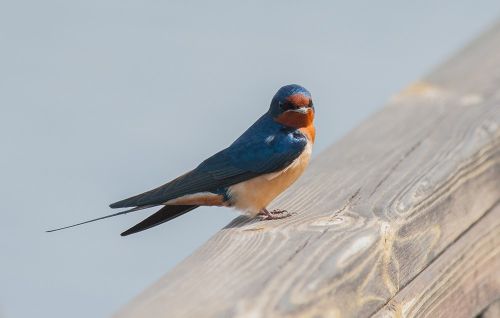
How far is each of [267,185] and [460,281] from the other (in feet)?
2.49

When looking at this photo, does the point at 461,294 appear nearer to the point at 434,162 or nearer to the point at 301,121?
the point at 434,162

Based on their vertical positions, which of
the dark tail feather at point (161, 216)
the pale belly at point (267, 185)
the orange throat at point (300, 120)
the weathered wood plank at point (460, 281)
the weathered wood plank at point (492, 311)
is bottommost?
the weathered wood plank at point (492, 311)

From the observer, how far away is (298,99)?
3.22m

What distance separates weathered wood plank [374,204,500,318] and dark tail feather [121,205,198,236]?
0.87 m

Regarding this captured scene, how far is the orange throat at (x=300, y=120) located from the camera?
328cm

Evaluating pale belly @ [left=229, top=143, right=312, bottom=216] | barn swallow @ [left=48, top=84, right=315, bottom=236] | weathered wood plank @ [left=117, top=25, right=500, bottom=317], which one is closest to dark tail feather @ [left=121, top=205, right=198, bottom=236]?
barn swallow @ [left=48, top=84, right=315, bottom=236]

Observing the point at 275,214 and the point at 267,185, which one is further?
the point at 267,185

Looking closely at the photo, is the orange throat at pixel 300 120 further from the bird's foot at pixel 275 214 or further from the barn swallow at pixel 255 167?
the bird's foot at pixel 275 214

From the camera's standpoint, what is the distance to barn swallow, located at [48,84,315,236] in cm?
308

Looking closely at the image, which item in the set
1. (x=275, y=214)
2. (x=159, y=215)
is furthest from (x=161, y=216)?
(x=275, y=214)

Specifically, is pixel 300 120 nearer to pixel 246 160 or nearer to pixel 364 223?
pixel 246 160

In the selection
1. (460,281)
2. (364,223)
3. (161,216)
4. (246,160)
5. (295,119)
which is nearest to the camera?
(364,223)

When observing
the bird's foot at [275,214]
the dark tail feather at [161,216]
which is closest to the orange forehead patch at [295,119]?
the dark tail feather at [161,216]

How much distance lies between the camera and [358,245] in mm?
2166
